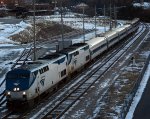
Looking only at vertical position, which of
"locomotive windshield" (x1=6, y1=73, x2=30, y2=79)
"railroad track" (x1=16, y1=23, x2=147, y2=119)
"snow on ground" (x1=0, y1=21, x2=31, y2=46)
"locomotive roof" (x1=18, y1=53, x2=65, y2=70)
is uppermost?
"locomotive roof" (x1=18, y1=53, x2=65, y2=70)

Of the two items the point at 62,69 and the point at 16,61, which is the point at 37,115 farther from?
the point at 16,61

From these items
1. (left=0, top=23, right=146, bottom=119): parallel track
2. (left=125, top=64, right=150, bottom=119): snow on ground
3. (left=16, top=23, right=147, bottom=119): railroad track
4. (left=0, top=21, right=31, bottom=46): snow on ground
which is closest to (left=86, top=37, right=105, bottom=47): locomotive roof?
(left=16, top=23, right=147, bottom=119): railroad track

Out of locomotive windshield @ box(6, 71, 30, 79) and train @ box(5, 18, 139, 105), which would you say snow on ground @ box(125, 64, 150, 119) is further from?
locomotive windshield @ box(6, 71, 30, 79)

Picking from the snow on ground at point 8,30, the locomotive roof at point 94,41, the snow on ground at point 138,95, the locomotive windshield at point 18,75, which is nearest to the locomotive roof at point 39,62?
the locomotive windshield at point 18,75

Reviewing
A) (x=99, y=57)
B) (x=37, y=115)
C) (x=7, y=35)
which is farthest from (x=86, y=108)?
(x=7, y=35)

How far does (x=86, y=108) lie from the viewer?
1224 inches

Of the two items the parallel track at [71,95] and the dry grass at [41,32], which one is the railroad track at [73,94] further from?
the dry grass at [41,32]

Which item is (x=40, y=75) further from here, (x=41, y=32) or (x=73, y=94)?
(x=41, y=32)

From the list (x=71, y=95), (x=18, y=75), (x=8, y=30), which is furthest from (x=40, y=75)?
(x=8, y=30)

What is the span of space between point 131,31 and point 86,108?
3040 inches

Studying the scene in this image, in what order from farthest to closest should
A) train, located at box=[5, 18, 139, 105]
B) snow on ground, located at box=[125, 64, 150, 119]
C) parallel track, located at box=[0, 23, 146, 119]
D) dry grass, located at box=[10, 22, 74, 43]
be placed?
dry grass, located at box=[10, 22, 74, 43], train, located at box=[5, 18, 139, 105], parallel track, located at box=[0, 23, 146, 119], snow on ground, located at box=[125, 64, 150, 119]

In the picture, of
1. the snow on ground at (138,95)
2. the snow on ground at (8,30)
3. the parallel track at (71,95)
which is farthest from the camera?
the snow on ground at (8,30)

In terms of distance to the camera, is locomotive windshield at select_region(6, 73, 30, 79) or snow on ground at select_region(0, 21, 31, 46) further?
snow on ground at select_region(0, 21, 31, 46)

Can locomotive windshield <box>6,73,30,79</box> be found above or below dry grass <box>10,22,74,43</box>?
above
